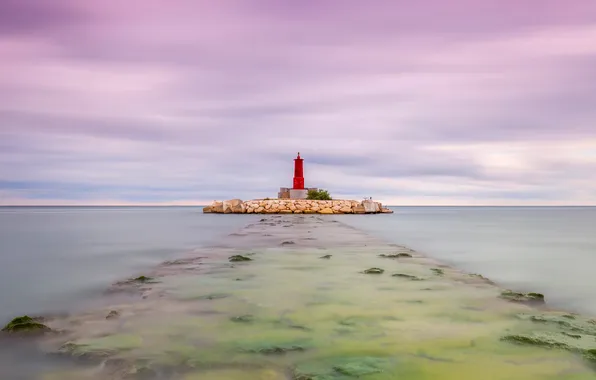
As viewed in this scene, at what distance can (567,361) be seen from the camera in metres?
3.22

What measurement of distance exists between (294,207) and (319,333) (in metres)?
46.3

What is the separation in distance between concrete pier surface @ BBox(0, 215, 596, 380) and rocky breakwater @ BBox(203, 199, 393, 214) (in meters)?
43.6

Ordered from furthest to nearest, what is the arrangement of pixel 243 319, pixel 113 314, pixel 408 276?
pixel 408 276, pixel 113 314, pixel 243 319

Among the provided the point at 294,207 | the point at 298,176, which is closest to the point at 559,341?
the point at 294,207

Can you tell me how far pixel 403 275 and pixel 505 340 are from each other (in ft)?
12.0

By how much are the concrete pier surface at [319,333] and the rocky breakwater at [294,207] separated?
143ft

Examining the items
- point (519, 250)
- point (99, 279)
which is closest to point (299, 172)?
point (519, 250)

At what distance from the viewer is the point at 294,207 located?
50156mm

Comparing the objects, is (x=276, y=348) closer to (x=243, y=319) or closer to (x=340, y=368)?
(x=340, y=368)

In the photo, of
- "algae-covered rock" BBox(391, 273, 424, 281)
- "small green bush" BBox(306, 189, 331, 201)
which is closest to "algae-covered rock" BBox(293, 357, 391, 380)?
"algae-covered rock" BBox(391, 273, 424, 281)

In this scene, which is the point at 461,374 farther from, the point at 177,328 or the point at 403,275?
the point at 403,275

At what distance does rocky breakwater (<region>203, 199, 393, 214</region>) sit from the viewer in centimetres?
5053

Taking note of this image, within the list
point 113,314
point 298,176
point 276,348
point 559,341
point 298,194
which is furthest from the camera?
point 298,176

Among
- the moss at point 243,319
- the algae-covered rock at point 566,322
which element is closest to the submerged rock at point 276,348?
the moss at point 243,319
